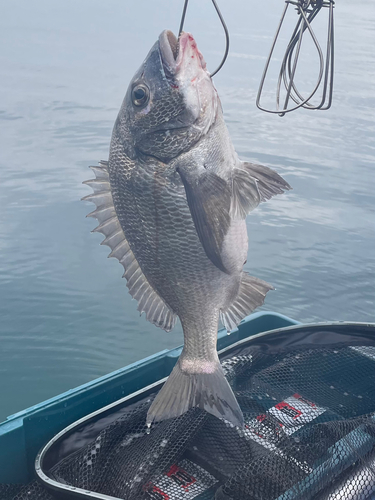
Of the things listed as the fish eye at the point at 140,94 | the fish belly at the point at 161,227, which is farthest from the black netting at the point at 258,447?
the fish eye at the point at 140,94

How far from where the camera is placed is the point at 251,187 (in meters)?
2.02

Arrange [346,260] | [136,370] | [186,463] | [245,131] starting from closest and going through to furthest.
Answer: [186,463] → [136,370] → [346,260] → [245,131]

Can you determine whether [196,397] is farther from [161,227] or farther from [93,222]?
[93,222]

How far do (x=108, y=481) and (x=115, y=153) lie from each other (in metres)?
1.41

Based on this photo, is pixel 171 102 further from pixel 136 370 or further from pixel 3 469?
pixel 3 469

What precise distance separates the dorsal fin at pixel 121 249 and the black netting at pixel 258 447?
621 millimetres

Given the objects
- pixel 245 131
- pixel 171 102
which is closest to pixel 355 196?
pixel 245 131

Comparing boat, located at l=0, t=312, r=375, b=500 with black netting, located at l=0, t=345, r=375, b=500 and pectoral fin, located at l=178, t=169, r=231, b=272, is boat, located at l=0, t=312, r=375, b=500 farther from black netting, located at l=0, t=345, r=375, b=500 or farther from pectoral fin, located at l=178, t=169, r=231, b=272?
pectoral fin, located at l=178, t=169, r=231, b=272

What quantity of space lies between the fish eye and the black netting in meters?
1.45

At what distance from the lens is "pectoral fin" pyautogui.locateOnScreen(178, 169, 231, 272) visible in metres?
1.98

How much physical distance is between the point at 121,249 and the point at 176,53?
802mm

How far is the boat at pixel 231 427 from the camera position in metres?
2.24

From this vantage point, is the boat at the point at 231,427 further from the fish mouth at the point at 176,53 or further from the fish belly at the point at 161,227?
the fish mouth at the point at 176,53

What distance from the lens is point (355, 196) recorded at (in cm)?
903
